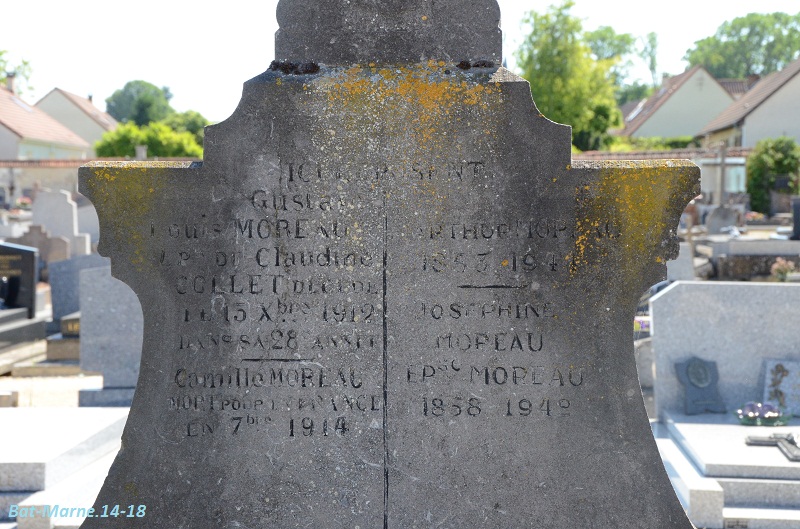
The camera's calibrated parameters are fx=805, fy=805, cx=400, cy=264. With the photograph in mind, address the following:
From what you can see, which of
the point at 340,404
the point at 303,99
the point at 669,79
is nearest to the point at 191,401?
the point at 340,404

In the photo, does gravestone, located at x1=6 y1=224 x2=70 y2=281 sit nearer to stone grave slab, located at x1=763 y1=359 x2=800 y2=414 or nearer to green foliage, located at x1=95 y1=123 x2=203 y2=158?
stone grave slab, located at x1=763 y1=359 x2=800 y2=414

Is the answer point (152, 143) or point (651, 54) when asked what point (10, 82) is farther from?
point (651, 54)

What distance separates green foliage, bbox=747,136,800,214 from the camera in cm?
3222

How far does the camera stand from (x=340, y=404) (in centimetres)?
331

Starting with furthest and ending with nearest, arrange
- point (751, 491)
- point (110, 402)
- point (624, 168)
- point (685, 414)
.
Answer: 1. point (110, 402)
2. point (685, 414)
3. point (751, 491)
4. point (624, 168)

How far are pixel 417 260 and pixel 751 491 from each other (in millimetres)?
3117

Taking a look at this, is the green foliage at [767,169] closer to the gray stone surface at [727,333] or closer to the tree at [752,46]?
the gray stone surface at [727,333]

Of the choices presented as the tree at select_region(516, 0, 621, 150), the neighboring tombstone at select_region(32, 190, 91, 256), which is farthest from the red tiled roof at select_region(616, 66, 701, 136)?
the neighboring tombstone at select_region(32, 190, 91, 256)

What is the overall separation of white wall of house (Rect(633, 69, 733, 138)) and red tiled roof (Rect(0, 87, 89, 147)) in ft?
134

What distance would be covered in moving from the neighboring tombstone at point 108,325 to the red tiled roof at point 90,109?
2671 inches

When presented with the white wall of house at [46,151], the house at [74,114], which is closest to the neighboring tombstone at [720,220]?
the white wall of house at [46,151]

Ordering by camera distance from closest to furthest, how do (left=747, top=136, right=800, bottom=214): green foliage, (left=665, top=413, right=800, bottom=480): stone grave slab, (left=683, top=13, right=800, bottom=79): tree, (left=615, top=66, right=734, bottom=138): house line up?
(left=665, top=413, right=800, bottom=480): stone grave slab, (left=747, top=136, right=800, bottom=214): green foliage, (left=615, top=66, right=734, bottom=138): house, (left=683, top=13, right=800, bottom=79): tree

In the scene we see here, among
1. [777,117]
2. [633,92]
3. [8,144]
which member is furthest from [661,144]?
[633,92]

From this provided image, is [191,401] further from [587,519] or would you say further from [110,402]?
[110,402]
